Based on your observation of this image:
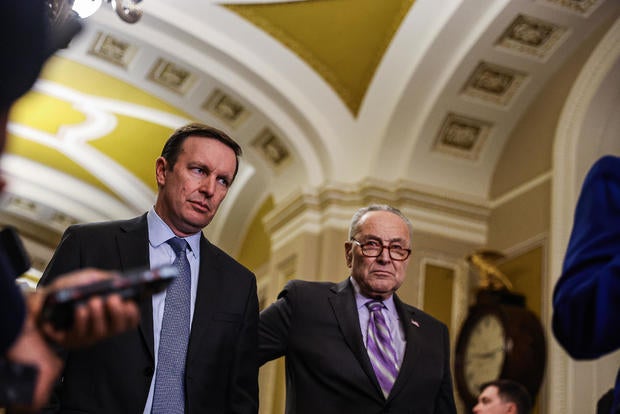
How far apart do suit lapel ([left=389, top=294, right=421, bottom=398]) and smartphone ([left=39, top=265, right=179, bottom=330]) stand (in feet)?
6.75

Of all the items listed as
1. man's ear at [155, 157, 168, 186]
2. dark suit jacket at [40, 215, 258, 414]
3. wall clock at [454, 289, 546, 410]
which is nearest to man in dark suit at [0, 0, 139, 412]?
dark suit jacket at [40, 215, 258, 414]

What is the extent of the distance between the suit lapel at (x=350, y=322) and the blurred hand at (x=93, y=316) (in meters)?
2.04

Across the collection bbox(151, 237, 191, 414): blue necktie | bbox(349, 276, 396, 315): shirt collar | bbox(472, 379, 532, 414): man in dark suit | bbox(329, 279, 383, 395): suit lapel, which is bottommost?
bbox(151, 237, 191, 414): blue necktie

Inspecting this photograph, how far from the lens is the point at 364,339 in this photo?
11.8ft

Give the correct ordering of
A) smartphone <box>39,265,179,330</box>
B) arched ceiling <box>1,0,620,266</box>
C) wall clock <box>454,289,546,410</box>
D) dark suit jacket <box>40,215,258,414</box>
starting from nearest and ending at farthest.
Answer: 1. smartphone <box>39,265,179,330</box>
2. dark suit jacket <box>40,215,258,414</box>
3. wall clock <box>454,289,546,410</box>
4. arched ceiling <box>1,0,620,266</box>

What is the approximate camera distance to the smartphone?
58.6 inches

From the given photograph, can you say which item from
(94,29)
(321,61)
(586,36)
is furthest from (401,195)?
(94,29)

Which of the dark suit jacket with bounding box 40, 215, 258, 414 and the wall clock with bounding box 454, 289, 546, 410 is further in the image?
the wall clock with bounding box 454, 289, 546, 410

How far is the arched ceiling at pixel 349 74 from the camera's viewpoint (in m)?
8.02

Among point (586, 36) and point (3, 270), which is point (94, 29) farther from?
point (3, 270)

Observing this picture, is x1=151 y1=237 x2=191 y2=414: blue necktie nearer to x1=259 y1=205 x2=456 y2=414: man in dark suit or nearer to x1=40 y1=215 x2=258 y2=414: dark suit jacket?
x1=40 y1=215 x2=258 y2=414: dark suit jacket

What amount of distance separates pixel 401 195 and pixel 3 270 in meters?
7.42

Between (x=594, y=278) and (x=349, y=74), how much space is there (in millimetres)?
7172

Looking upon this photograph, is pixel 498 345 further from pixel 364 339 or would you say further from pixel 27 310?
pixel 27 310
